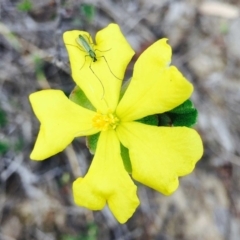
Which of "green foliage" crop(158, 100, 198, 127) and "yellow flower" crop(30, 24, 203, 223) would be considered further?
"green foliage" crop(158, 100, 198, 127)

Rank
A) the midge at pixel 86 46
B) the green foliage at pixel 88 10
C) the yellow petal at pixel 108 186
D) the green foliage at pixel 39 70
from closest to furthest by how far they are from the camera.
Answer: the yellow petal at pixel 108 186, the midge at pixel 86 46, the green foliage at pixel 88 10, the green foliage at pixel 39 70

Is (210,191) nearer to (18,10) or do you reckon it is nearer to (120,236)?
(120,236)

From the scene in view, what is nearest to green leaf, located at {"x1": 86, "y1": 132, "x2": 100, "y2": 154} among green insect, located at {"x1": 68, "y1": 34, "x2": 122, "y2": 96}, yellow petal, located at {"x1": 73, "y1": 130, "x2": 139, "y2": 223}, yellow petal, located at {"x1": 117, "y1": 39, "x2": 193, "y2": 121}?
yellow petal, located at {"x1": 73, "y1": 130, "x2": 139, "y2": 223}

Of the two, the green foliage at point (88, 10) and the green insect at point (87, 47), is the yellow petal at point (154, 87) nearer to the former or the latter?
the green insect at point (87, 47)

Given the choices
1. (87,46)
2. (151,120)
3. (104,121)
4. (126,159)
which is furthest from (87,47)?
(126,159)

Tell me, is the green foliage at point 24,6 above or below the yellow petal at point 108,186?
below

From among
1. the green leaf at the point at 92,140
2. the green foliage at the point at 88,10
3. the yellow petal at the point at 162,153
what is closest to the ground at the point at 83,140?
the green foliage at the point at 88,10

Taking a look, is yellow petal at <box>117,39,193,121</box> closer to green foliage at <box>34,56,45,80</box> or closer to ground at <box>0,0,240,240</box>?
ground at <box>0,0,240,240</box>

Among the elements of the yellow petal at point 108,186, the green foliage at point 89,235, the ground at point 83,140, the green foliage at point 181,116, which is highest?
the green foliage at point 181,116
